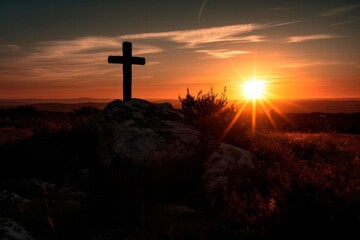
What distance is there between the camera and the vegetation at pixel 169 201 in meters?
3.60

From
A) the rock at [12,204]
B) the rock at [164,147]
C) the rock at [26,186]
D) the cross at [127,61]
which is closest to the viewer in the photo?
the rock at [12,204]

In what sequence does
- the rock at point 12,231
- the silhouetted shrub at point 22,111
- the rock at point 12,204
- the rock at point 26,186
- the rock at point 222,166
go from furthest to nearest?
the silhouetted shrub at point 22,111 → the rock at point 222,166 → the rock at point 26,186 → the rock at point 12,204 → the rock at point 12,231

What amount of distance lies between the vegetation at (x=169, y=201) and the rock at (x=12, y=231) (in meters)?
0.23

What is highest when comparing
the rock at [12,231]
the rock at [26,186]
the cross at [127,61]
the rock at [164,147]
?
the cross at [127,61]

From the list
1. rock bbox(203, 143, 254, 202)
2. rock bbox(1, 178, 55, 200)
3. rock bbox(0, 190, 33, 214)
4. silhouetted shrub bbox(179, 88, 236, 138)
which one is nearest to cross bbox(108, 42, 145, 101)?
silhouetted shrub bbox(179, 88, 236, 138)

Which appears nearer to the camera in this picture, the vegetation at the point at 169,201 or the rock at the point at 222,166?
the vegetation at the point at 169,201

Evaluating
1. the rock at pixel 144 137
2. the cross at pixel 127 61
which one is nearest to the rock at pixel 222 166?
the rock at pixel 144 137

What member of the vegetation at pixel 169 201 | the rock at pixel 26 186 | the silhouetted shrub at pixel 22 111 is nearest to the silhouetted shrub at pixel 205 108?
the vegetation at pixel 169 201

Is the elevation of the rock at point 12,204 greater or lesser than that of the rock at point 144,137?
lesser

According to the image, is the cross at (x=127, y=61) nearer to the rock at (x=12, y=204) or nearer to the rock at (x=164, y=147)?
the rock at (x=164, y=147)

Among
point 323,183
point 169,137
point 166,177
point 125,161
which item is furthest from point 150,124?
point 323,183

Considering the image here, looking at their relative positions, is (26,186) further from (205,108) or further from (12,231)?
(205,108)

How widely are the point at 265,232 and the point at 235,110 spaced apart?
20.8ft

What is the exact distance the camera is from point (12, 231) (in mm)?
3227
